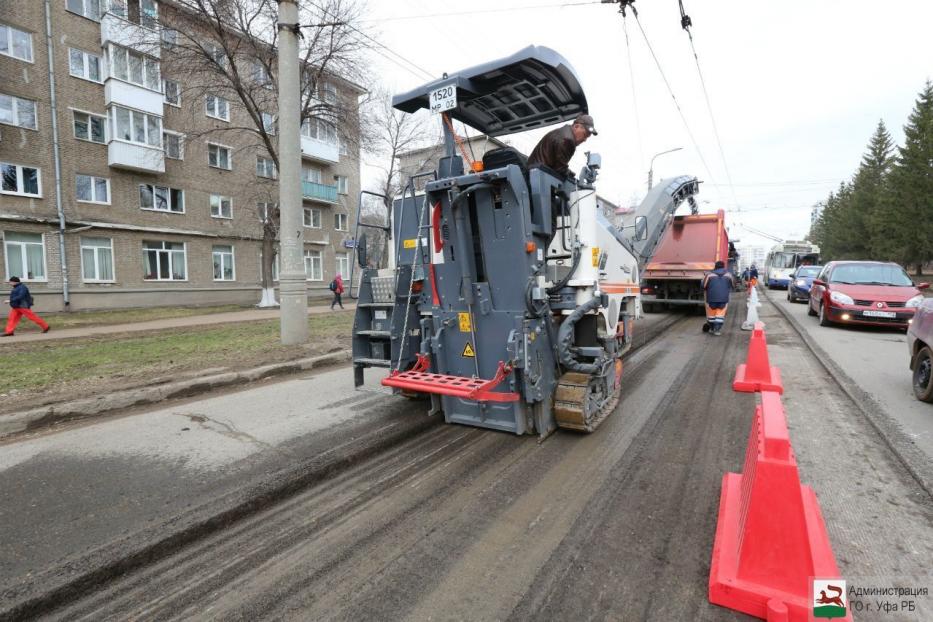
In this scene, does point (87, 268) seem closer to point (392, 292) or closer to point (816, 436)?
point (392, 292)

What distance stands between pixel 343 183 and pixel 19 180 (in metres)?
17.5

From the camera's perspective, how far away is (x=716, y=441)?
4273 mm

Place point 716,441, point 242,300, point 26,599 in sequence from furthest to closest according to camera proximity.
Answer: point 242,300 < point 716,441 < point 26,599

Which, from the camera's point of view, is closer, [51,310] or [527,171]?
[527,171]

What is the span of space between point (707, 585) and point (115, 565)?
321 cm

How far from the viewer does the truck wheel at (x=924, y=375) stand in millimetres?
5418

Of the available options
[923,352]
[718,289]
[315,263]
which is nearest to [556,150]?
[923,352]

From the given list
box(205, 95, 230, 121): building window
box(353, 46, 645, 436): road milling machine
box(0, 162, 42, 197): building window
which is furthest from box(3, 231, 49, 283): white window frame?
box(353, 46, 645, 436): road milling machine

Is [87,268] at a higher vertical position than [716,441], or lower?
higher

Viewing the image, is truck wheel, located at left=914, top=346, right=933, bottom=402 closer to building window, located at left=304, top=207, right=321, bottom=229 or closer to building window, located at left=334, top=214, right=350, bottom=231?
building window, located at left=304, top=207, right=321, bottom=229

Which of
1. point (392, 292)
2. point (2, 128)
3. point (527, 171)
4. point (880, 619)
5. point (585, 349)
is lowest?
point (880, 619)

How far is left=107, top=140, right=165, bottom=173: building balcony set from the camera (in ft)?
65.4

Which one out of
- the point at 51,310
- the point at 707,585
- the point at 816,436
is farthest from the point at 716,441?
the point at 51,310

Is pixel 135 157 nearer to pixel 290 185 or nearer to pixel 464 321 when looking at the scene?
pixel 290 185
